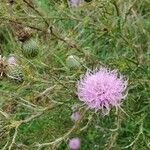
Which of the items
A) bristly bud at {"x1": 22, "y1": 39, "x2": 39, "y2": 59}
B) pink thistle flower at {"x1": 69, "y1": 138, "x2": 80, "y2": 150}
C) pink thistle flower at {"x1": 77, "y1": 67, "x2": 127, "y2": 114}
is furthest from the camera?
pink thistle flower at {"x1": 69, "y1": 138, "x2": 80, "y2": 150}

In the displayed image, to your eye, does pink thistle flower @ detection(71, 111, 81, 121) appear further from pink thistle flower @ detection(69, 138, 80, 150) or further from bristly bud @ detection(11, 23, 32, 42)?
bristly bud @ detection(11, 23, 32, 42)

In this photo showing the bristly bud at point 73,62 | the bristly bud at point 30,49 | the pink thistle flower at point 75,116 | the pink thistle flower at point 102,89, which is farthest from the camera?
the pink thistle flower at point 75,116

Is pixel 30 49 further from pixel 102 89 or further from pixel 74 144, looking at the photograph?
pixel 74 144

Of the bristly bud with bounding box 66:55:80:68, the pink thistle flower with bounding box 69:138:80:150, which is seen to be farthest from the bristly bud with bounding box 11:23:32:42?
the pink thistle flower with bounding box 69:138:80:150

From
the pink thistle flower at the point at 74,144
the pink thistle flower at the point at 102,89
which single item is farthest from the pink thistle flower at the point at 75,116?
the pink thistle flower at the point at 102,89

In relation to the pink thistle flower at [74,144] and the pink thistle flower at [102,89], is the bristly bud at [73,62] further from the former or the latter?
the pink thistle flower at [74,144]

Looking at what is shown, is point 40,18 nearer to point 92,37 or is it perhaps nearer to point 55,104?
point 55,104

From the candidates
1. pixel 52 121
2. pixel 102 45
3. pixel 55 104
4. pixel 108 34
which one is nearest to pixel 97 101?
pixel 55 104
